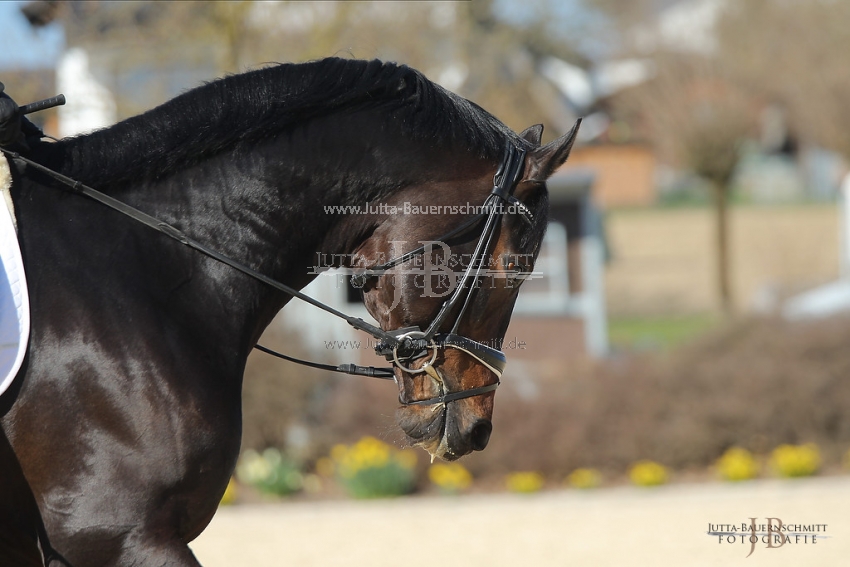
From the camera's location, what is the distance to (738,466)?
26.4 feet

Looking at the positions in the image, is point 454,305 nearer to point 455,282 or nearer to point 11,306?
point 455,282

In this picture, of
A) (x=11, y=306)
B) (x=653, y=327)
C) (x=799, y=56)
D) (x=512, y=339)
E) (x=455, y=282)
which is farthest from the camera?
(x=799, y=56)

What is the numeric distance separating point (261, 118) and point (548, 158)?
35.0 inches

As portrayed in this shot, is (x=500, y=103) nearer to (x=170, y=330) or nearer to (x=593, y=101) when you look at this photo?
(x=170, y=330)

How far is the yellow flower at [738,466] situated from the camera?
805 centimetres

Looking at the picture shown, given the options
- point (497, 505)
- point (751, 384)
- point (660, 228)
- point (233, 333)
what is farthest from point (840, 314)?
point (660, 228)

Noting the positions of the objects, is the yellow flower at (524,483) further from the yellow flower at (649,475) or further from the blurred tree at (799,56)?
the blurred tree at (799,56)

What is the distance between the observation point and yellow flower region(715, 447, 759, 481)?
805 centimetres

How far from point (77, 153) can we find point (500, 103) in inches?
409

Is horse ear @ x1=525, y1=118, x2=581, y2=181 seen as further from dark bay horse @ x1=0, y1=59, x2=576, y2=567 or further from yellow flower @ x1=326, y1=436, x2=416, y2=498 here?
yellow flower @ x1=326, y1=436, x2=416, y2=498

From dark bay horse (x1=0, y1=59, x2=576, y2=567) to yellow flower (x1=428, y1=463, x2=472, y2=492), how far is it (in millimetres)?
5580

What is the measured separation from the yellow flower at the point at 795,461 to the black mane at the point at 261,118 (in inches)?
249

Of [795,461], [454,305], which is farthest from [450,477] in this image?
[454,305]

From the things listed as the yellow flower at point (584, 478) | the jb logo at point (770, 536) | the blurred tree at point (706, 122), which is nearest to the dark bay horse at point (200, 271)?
the jb logo at point (770, 536)
